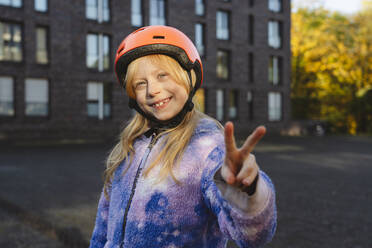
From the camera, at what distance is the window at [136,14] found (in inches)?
1021

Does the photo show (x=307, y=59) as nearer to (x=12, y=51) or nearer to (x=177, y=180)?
(x=12, y=51)

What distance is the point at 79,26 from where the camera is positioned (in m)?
23.7

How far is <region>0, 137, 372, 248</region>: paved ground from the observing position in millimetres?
4320

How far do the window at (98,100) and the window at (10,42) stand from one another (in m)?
4.64

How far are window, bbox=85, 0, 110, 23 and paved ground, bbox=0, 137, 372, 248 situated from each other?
636 inches

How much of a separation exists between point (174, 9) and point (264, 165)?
63.3ft

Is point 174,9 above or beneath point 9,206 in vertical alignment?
above

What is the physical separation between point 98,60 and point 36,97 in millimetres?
4765

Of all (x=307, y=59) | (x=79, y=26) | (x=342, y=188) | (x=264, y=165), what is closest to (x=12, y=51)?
(x=79, y=26)

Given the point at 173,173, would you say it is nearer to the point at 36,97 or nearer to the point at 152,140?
the point at 152,140

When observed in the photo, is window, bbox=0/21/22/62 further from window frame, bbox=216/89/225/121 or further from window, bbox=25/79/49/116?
window frame, bbox=216/89/225/121

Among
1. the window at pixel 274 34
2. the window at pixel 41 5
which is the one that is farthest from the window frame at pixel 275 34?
the window at pixel 41 5

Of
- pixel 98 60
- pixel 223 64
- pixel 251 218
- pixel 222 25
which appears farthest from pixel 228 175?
pixel 222 25

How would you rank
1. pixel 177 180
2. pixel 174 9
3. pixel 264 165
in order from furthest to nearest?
pixel 174 9 < pixel 264 165 < pixel 177 180
